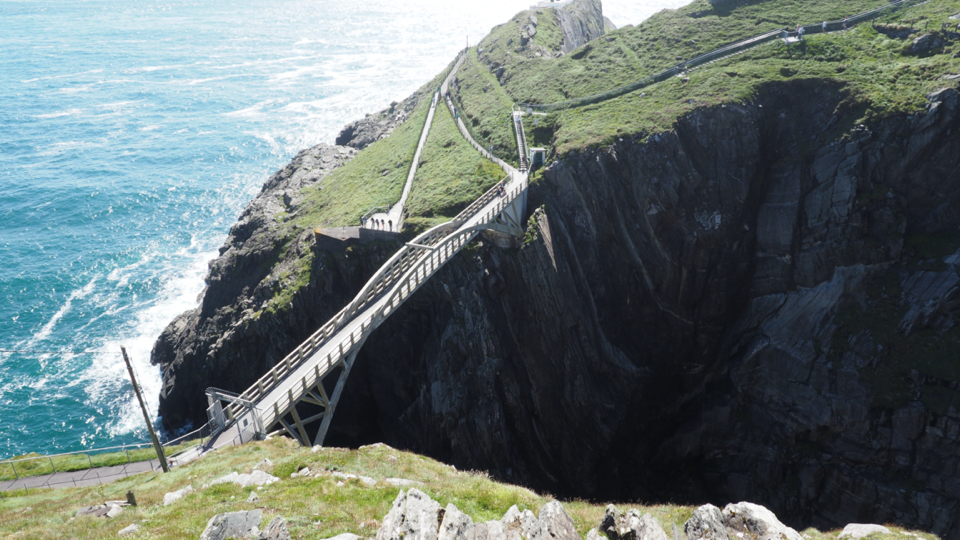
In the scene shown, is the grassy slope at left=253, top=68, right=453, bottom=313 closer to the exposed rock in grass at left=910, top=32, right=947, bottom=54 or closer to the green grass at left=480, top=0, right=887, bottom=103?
the green grass at left=480, top=0, right=887, bottom=103

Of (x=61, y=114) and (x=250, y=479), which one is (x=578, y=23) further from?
(x=61, y=114)

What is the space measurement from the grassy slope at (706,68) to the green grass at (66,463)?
3921 cm

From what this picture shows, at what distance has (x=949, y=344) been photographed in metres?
38.1

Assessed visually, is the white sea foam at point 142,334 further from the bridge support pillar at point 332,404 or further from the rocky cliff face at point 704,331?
the bridge support pillar at point 332,404

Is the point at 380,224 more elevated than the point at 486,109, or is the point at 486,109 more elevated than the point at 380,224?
the point at 486,109

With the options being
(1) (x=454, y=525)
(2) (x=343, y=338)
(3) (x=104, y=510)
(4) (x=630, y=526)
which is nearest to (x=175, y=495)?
(3) (x=104, y=510)

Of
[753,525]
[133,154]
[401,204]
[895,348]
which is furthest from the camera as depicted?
[133,154]

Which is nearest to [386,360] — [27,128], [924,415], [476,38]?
[924,415]

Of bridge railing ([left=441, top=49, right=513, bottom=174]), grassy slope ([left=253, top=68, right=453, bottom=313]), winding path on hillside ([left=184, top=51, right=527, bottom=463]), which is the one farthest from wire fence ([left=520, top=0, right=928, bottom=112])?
grassy slope ([left=253, top=68, right=453, bottom=313])

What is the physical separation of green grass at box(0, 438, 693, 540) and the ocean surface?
918 inches

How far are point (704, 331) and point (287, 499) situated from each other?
3973 centimetres

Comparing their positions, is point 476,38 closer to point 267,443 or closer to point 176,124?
point 176,124

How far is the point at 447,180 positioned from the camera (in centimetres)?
5588

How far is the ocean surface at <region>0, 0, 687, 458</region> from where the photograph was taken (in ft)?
188
